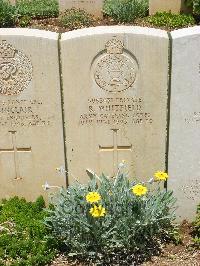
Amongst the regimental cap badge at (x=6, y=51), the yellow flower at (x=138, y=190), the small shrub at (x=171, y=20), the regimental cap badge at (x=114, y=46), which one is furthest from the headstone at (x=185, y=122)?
the small shrub at (x=171, y=20)

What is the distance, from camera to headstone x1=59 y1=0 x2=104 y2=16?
10859 mm

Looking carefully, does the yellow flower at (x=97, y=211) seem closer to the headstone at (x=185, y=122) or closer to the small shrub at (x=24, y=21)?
the headstone at (x=185, y=122)

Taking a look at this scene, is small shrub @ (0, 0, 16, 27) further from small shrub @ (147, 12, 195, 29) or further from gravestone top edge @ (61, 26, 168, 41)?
gravestone top edge @ (61, 26, 168, 41)

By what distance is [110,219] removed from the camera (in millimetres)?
Answer: 4496

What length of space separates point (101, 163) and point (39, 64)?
1.13 metres

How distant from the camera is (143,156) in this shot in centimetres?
507

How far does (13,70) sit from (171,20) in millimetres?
6339

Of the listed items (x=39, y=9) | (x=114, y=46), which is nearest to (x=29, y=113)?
(x=114, y=46)

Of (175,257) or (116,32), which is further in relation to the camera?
(175,257)

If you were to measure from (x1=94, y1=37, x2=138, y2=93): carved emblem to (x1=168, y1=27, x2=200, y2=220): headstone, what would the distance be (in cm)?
38

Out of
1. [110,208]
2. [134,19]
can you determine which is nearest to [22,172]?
[110,208]

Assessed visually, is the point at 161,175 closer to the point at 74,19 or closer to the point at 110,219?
the point at 110,219

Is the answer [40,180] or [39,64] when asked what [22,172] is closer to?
[40,180]

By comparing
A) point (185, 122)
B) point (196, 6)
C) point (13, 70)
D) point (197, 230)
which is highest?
point (196, 6)
